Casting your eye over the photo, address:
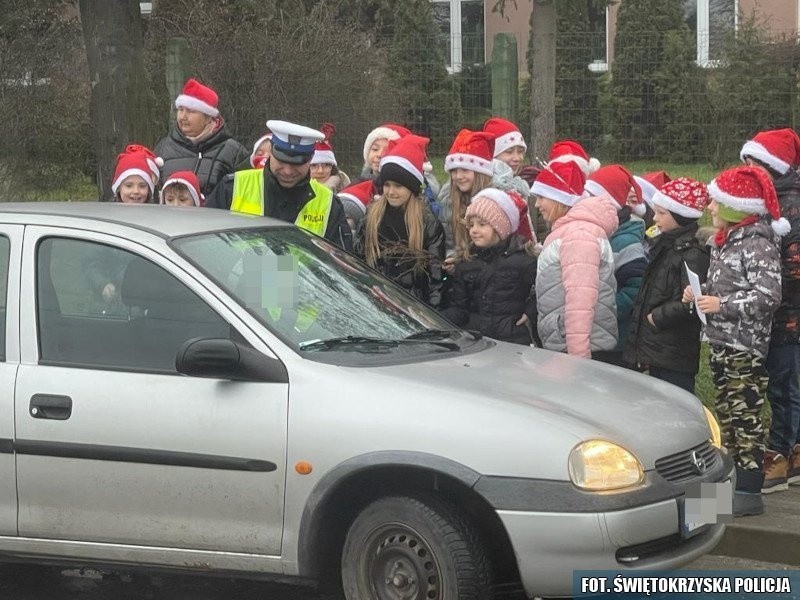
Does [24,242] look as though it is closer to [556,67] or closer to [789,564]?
[789,564]

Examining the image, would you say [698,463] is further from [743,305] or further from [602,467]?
[743,305]

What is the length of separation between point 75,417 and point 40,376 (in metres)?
0.26

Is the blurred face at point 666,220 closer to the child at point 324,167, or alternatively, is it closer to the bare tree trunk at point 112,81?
the child at point 324,167

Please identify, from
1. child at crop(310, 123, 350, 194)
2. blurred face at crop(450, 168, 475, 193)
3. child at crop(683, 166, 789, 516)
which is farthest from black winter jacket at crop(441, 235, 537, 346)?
child at crop(310, 123, 350, 194)

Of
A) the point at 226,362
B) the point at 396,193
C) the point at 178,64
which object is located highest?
the point at 178,64

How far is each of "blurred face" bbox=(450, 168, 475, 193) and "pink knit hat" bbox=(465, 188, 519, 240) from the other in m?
0.57

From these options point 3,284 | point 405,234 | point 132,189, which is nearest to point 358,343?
point 3,284

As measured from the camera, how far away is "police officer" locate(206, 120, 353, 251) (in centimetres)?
762

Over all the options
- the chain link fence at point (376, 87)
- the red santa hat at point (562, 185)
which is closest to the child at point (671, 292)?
the red santa hat at point (562, 185)

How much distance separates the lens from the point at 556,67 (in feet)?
38.0

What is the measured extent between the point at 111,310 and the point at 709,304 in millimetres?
2917

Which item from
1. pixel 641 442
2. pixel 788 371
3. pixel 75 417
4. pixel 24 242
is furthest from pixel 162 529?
pixel 788 371

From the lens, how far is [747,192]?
6.73m

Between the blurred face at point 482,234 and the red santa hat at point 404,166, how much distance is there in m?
0.54
